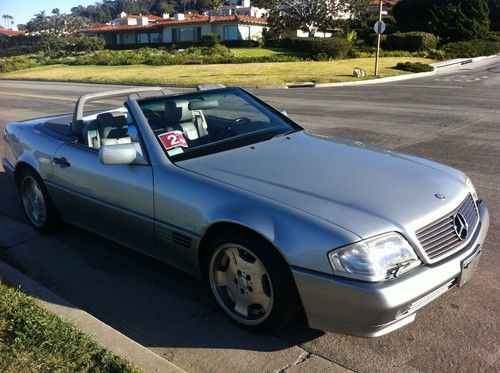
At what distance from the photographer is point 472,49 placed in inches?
1457

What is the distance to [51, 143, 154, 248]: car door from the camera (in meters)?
3.88

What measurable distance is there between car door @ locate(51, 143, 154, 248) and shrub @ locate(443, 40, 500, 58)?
1372 inches

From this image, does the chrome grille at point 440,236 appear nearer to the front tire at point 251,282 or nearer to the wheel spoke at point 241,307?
the front tire at point 251,282

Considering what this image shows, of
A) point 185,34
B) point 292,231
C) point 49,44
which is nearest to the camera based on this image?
point 292,231

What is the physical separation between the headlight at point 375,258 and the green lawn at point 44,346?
48.0 inches

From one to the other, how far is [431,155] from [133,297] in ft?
18.2

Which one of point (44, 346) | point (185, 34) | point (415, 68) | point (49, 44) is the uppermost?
point (185, 34)

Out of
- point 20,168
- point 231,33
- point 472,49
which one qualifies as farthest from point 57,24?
point 20,168

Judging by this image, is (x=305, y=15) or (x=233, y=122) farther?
(x=305, y=15)

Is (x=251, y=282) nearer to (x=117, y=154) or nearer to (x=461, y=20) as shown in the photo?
(x=117, y=154)

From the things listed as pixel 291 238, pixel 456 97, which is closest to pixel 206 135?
pixel 291 238

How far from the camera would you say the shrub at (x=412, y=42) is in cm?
3893

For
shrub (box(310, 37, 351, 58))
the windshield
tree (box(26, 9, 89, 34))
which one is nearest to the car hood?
the windshield

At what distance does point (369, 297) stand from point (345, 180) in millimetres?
875
